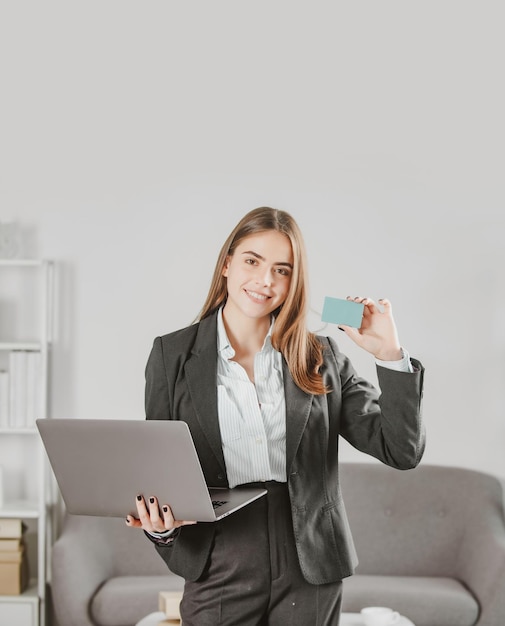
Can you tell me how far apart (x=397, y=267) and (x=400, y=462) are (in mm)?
2471

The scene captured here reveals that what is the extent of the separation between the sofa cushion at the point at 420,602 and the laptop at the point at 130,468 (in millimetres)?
2002

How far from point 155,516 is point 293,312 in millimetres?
580

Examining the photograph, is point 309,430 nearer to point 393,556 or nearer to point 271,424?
point 271,424

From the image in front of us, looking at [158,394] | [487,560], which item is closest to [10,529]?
[487,560]

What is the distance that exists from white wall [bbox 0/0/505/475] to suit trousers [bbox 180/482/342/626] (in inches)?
95.8

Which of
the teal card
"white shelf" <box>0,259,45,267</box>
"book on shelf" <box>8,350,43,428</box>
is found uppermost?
the teal card

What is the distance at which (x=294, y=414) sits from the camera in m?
1.97

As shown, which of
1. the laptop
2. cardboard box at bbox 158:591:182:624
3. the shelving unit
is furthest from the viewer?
the shelving unit

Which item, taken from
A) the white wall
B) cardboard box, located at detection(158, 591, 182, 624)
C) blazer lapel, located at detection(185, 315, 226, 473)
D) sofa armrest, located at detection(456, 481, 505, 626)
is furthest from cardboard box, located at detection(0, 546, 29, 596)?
blazer lapel, located at detection(185, 315, 226, 473)

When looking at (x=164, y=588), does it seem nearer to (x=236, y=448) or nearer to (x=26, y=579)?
(x=26, y=579)

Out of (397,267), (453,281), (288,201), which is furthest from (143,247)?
(453,281)

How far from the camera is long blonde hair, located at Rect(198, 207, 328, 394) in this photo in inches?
80.1

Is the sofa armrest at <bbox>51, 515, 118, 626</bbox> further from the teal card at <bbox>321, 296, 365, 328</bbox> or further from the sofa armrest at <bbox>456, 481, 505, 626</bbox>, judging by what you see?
the teal card at <bbox>321, 296, 365, 328</bbox>

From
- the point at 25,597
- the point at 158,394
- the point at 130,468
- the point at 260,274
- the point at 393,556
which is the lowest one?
the point at 25,597
